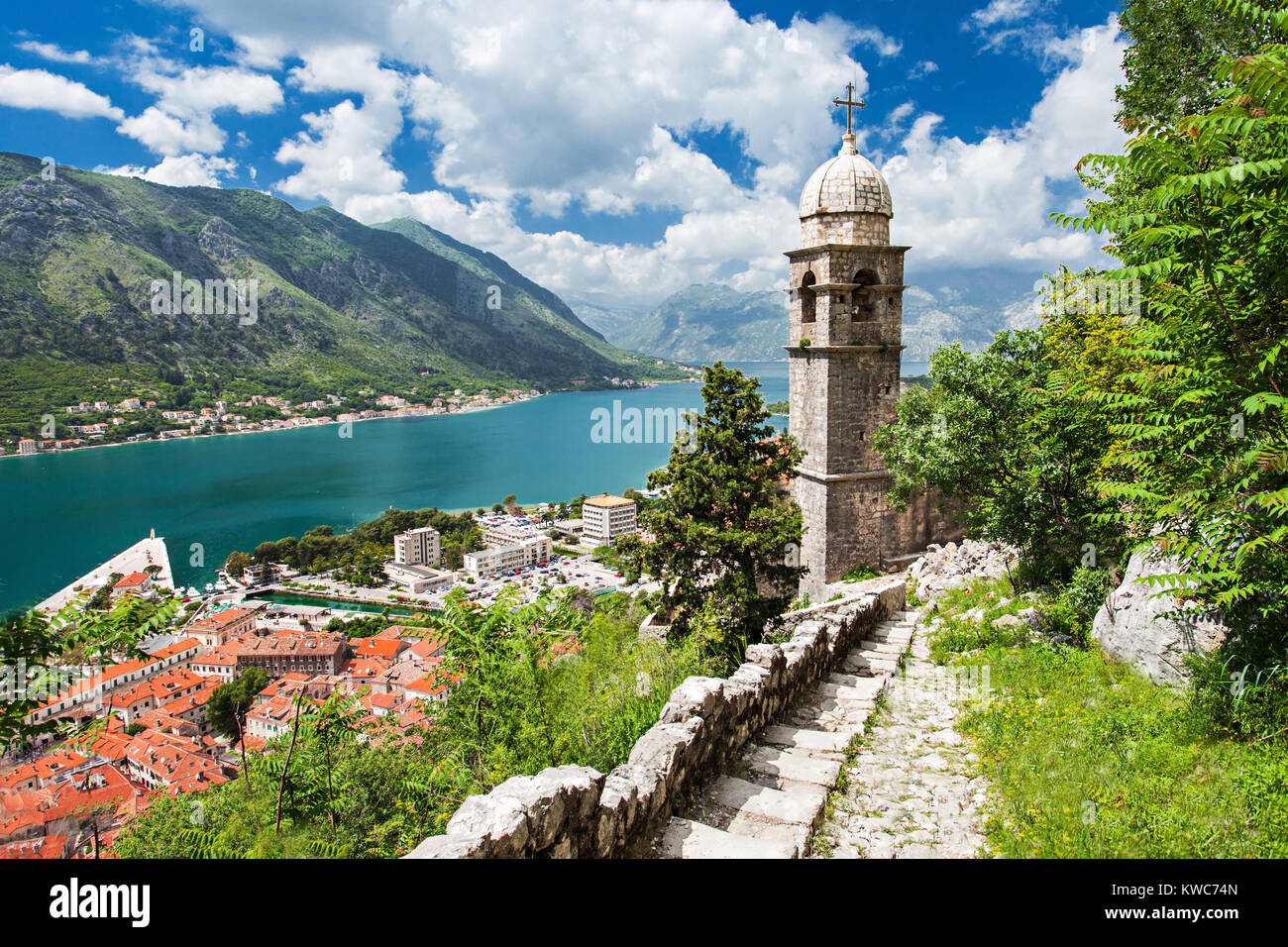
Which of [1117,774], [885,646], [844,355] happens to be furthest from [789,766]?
[844,355]

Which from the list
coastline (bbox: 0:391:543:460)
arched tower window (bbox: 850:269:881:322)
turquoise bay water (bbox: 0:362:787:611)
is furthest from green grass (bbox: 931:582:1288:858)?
coastline (bbox: 0:391:543:460)

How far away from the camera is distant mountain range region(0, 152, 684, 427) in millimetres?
101750

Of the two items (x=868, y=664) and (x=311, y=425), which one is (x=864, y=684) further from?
(x=311, y=425)

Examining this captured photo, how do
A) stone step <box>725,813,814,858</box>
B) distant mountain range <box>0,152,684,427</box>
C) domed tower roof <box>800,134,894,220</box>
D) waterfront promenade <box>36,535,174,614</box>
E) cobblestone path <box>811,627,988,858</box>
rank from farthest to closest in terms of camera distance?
distant mountain range <box>0,152,684,427</box>, waterfront promenade <box>36,535,174,614</box>, domed tower roof <box>800,134,894,220</box>, cobblestone path <box>811,627,988,858</box>, stone step <box>725,813,814,858</box>

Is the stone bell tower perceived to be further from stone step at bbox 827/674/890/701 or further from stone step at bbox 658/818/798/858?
stone step at bbox 658/818/798/858

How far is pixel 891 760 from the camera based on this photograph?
4930mm

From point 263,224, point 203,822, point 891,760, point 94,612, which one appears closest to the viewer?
point 94,612

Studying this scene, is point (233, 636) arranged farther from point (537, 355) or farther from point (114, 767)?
point (537, 355)

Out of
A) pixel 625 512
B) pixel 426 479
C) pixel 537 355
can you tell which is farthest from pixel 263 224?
pixel 625 512

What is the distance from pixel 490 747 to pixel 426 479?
83158mm

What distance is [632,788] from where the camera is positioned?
3.23 m

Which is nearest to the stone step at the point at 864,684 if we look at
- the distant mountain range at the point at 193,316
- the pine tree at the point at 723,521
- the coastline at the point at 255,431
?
the pine tree at the point at 723,521

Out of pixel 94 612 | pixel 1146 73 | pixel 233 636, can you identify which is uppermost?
pixel 1146 73

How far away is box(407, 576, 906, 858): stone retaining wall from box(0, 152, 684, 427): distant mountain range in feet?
369
